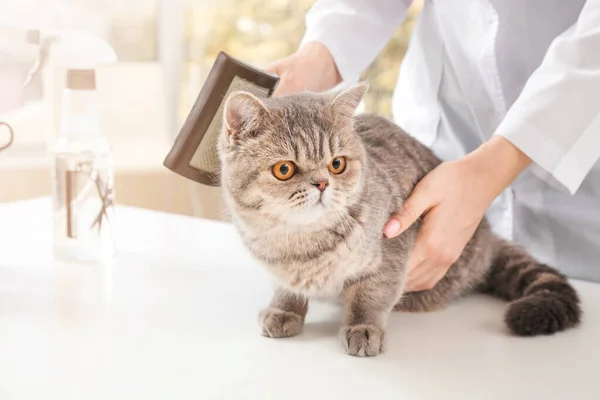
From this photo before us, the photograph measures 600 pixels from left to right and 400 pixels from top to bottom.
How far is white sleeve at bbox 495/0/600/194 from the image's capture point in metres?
1.27

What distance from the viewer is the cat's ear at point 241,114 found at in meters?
1.11

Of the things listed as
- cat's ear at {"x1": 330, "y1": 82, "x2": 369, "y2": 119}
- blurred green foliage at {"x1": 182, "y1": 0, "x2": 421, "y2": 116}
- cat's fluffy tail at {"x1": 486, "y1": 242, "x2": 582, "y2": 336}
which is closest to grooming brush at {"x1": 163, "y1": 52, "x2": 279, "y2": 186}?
cat's ear at {"x1": 330, "y1": 82, "x2": 369, "y2": 119}

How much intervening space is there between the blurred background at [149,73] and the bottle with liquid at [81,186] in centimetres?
123

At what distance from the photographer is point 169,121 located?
336cm

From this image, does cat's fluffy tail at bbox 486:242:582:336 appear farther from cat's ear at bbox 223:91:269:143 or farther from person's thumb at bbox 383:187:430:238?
cat's ear at bbox 223:91:269:143

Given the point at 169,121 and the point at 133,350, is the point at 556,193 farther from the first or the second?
the point at 169,121

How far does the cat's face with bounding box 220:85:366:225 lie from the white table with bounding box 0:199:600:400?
220 millimetres

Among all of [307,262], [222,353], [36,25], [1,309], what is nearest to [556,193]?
[307,262]

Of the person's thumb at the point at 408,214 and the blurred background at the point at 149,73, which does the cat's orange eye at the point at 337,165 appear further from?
the blurred background at the point at 149,73

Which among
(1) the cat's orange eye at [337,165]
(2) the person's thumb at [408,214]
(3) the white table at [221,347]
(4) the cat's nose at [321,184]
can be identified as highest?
(1) the cat's orange eye at [337,165]

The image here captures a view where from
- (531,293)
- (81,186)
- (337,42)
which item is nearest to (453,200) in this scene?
(531,293)

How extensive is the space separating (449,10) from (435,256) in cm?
68

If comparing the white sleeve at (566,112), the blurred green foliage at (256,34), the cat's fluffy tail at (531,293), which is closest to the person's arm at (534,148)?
the white sleeve at (566,112)

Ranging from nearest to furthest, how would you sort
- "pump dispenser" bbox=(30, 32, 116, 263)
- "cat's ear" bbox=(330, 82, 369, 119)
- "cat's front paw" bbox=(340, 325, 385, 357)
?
1. "cat's front paw" bbox=(340, 325, 385, 357)
2. "cat's ear" bbox=(330, 82, 369, 119)
3. "pump dispenser" bbox=(30, 32, 116, 263)
